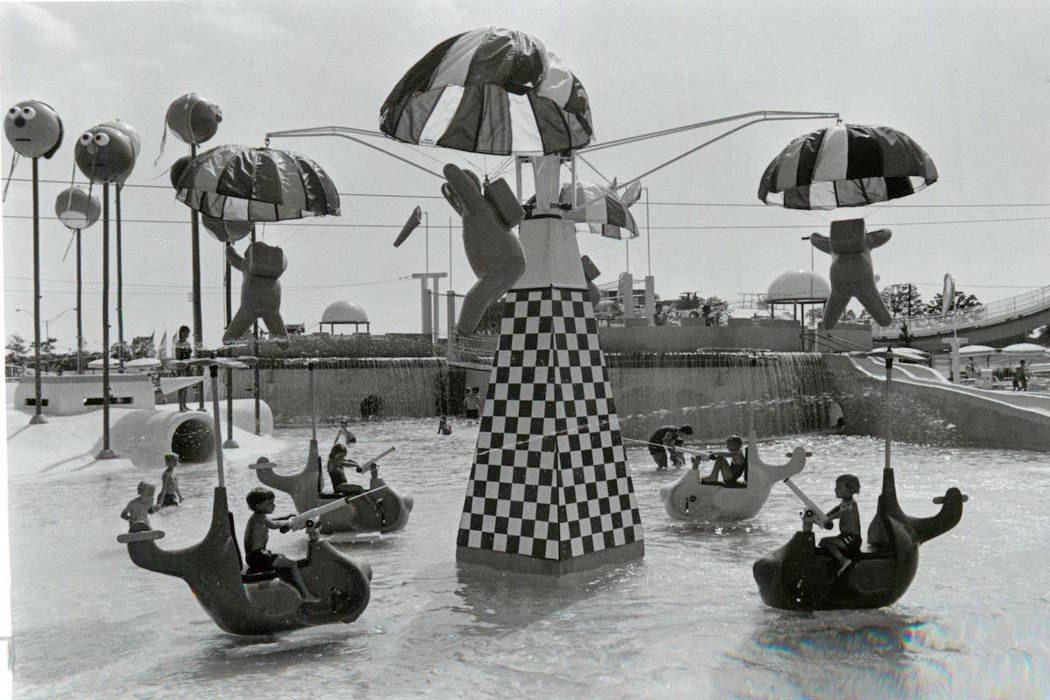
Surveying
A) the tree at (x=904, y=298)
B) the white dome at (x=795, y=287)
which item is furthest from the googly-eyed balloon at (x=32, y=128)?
the tree at (x=904, y=298)

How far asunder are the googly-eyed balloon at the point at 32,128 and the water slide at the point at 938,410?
47.4 ft

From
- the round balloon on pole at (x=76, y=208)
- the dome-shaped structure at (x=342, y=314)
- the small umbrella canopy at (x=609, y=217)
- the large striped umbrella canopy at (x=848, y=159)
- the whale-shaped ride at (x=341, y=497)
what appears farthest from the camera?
the dome-shaped structure at (x=342, y=314)

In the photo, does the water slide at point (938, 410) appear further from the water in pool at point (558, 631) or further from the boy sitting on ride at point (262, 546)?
the boy sitting on ride at point (262, 546)

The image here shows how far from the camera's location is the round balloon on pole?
17.5 meters

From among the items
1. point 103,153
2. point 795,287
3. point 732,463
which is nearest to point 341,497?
point 732,463

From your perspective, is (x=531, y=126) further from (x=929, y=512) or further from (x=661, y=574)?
(x=929, y=512)

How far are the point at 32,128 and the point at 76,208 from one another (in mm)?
4643

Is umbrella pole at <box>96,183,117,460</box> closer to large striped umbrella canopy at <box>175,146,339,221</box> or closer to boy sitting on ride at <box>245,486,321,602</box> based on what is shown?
large striped umbrella canopy at <box>175,146,339,221</box>

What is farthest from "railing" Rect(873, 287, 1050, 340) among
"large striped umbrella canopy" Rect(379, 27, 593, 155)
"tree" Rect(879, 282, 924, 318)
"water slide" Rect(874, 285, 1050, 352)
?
"large striped umbrella canopy" Rect(379, 27, 593, 155)

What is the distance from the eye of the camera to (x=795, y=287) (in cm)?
3064

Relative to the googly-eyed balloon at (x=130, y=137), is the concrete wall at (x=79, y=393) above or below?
below

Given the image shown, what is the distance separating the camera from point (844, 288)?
6.94 metres

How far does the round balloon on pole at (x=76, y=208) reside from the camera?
1745 cm

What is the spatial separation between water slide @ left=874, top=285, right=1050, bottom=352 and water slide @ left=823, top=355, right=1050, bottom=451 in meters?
11.3
